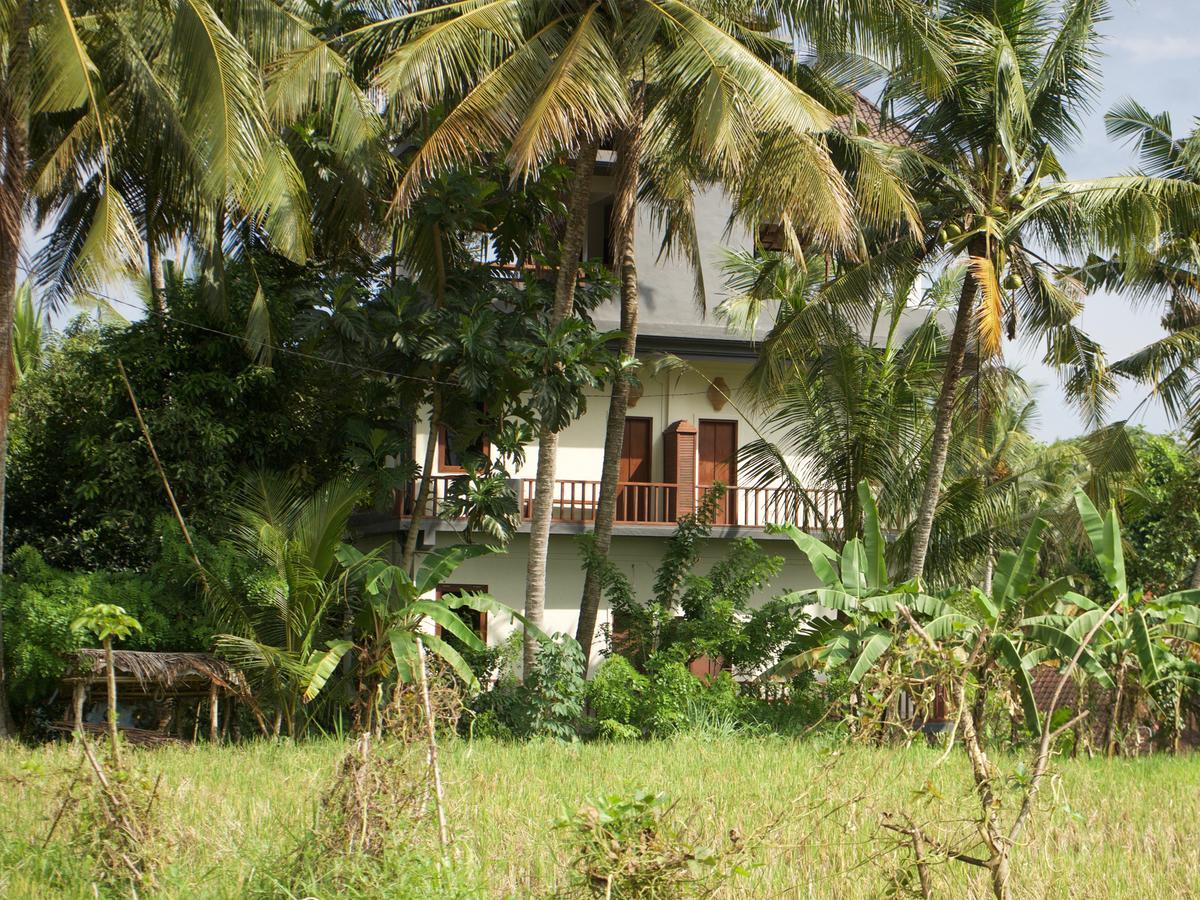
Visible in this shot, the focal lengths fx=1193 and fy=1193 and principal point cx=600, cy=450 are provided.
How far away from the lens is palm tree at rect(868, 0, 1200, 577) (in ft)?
45.5

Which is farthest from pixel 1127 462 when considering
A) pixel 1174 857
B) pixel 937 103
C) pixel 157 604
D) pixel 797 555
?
pixel 157 604

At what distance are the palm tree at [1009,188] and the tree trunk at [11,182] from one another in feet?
30.8

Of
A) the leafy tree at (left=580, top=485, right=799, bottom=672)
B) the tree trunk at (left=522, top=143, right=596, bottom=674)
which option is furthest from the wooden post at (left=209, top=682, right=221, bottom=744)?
the leafy tree at (left=580, top=485, right=799, bottom=672)

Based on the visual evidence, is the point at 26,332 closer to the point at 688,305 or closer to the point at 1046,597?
the point at 688,305

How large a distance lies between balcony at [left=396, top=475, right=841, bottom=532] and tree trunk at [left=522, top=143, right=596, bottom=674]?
3882 mm

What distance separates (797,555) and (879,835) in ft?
40.9

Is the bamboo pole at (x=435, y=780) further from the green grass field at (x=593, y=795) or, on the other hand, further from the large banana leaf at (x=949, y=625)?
the large banana leaf at (x=949, y=625)

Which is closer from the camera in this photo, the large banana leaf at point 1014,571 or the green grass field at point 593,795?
the green grass field at point 593,795

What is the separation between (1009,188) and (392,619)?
8906 millimetres

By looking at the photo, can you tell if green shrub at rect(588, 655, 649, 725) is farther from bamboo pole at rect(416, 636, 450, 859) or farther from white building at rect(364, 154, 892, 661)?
bamboo pole at rect(416, 636, 450, 859)

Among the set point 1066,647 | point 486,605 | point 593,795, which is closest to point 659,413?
point 486,605

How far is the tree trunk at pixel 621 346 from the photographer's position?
45.8 feet

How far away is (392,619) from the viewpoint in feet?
41.3

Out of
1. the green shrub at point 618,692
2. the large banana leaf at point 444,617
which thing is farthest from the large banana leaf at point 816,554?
the large banana leaf at point 444,617
